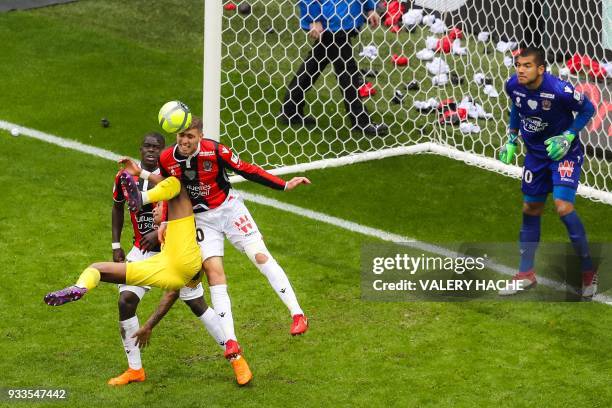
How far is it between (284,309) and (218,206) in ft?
4.67

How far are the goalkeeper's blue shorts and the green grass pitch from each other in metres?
0.91

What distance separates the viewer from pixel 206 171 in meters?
8.99

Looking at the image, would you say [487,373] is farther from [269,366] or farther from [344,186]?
[344,186]

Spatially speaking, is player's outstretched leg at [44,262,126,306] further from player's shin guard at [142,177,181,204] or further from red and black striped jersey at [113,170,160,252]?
red and black striped jersey at [113,170,160,252]

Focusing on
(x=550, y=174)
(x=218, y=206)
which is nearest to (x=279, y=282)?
(x=218, y=206)

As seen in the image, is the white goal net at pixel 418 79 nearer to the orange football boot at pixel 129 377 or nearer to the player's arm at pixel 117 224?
the player's arm at pixel 117 224

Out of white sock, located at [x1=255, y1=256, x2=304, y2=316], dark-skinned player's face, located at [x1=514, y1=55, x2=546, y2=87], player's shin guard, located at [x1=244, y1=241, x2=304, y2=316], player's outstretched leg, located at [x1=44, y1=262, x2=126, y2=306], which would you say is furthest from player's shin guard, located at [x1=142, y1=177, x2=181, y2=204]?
dark-skinned player's face, located at [x1=514, y1=55, x2=546, y2=87]

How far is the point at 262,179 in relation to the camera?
9.12 meters

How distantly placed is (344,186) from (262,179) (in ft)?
12.5

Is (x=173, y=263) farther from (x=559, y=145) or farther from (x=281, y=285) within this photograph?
(x=559, y=145)

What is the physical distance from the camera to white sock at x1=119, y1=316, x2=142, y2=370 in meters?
8.91

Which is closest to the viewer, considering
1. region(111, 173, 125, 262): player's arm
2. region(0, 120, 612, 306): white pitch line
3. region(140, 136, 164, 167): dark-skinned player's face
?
region(111, 173, 125, 262): player's arm

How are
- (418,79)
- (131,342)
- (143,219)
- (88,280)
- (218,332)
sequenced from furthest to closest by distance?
1. (418,79)
2. (143,219)
3. (218,332)
4. (131,342)
5. (88,280)

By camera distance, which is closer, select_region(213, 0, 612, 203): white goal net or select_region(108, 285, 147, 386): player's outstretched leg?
select_region(108, 285, 147, 386): player's outstretched leg
